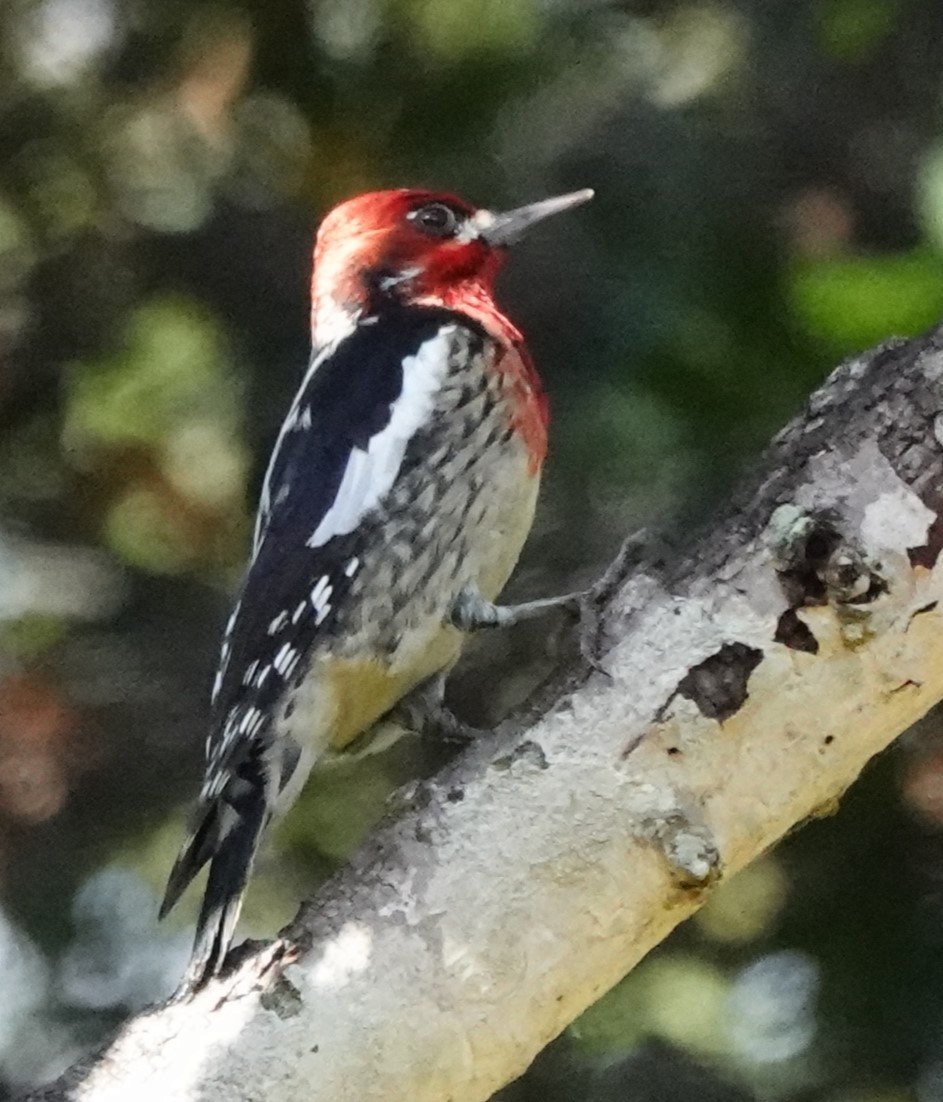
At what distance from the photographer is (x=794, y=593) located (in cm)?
113

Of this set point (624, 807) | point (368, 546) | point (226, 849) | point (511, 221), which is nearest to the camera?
point (624, 807)

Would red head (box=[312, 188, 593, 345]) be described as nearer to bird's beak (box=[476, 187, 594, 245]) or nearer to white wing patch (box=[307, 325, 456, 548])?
bird's beak (box=[476, 187, 594, 245])

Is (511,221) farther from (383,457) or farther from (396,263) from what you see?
(383,457)

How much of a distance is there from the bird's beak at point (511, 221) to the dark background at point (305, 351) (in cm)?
10

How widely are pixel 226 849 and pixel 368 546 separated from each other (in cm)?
31

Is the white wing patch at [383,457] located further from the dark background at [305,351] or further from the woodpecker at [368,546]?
the dark background at [305,351]

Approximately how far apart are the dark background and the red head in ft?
0.38

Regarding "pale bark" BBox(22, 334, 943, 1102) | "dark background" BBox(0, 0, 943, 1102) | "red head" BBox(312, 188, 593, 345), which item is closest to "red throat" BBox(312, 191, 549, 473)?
"red head" BBox(312, 188, 593, 345)

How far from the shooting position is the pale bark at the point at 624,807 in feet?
3.58

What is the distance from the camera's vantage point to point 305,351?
77.9 inches

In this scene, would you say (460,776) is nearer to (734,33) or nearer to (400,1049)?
(400,1049)

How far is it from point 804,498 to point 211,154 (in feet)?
3.87

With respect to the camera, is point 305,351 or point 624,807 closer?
point 624,807

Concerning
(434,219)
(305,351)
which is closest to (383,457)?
(434,219)
